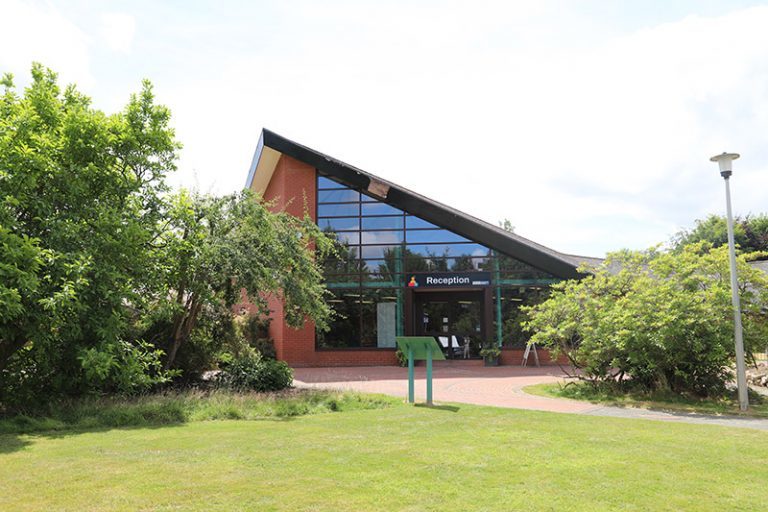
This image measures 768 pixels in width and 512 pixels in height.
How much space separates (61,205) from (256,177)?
1637 centimetres

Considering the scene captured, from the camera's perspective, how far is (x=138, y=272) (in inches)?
413

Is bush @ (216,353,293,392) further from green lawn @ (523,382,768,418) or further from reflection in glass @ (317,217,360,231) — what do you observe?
reflection in glass @ (317,217,360,231)

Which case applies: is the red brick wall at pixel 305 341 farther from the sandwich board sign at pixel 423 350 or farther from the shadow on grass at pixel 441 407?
the shadow on grass at pixel 441 407

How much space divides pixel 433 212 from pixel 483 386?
8837mm

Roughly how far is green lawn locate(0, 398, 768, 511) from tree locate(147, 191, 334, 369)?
4199mm

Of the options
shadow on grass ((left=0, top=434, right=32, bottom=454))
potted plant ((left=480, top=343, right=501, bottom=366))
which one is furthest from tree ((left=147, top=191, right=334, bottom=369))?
potted plant ((left=480, top=343, right=501, bottom=366))

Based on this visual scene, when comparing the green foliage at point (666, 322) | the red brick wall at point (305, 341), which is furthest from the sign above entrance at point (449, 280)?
the green foliage at point (666, 322)

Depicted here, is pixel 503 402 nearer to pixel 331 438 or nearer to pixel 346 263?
pixel 331 438

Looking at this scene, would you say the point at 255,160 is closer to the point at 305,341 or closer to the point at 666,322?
the point at 305,341

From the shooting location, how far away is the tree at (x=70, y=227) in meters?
8.77

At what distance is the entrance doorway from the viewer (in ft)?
76.7

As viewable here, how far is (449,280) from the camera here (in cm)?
2273

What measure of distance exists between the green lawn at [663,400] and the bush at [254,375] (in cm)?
573

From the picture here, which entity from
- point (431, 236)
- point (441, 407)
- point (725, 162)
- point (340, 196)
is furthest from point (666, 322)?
point (340, 196)
